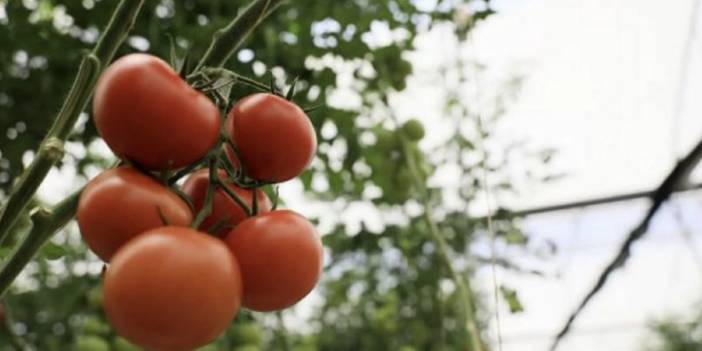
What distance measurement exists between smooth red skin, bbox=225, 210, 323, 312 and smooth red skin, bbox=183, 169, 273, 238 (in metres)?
0.02

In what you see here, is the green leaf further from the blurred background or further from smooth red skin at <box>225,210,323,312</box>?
smooth red skin at <box>225,210,323,312</box>

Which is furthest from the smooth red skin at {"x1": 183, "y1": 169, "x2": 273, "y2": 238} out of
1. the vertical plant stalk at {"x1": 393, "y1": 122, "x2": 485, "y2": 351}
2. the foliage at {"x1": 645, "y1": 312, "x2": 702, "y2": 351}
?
the foliage at {"x1": 645, "y1": 312, "x2": 702, "y2": 351}

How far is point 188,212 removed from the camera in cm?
34

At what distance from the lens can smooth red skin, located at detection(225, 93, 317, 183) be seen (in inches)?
14.5

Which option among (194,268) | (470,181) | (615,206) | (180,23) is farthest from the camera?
(615,206)

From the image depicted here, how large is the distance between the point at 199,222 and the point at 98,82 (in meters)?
0.08

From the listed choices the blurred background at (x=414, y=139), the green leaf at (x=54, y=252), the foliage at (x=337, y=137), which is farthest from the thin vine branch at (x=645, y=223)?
the green leaf at (x=54, y=252)

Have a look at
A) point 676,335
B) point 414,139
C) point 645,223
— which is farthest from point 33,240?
point 676,335

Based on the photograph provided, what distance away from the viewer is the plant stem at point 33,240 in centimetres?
35

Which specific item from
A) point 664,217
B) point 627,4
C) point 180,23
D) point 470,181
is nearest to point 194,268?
point 180,23

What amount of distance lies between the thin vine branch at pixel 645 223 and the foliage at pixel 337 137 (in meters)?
0.98

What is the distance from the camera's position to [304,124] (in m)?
0.40

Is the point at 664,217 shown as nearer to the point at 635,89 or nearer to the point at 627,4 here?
the point at 635,89

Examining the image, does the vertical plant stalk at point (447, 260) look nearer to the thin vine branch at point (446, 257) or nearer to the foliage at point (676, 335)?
the thin vine branch at point (446, 257)
